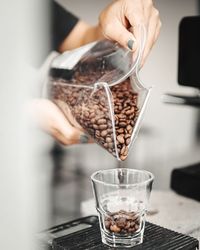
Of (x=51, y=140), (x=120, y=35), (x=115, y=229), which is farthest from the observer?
(x=51, y=140)

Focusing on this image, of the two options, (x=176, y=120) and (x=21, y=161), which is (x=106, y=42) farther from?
(x=176, y=120)

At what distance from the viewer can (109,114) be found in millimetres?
692

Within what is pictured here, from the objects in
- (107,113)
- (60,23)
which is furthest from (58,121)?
(60,23)

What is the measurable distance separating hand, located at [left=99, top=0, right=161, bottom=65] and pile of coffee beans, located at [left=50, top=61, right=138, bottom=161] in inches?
3.4

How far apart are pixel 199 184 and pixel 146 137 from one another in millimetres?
1972

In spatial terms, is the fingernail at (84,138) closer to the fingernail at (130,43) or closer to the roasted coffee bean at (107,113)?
the roasted coffee bean at (107,113)

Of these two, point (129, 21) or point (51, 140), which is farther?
point (51, 140)

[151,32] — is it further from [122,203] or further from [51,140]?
[51,140]

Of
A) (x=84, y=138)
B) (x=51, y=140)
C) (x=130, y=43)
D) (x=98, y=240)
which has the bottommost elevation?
(x=51, y=140)

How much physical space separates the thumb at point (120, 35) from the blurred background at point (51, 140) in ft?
0.40

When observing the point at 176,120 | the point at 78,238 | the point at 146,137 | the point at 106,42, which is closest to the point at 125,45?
the point at 106,42

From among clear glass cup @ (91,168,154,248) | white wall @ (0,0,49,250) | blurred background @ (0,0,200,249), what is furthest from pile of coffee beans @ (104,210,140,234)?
white wall @ (0,0,49,250)

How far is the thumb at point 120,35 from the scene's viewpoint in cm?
74

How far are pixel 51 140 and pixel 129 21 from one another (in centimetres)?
172
